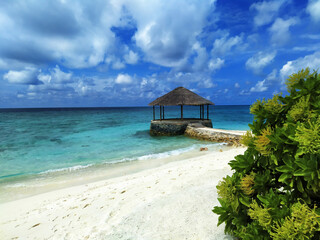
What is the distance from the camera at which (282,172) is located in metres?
1.63

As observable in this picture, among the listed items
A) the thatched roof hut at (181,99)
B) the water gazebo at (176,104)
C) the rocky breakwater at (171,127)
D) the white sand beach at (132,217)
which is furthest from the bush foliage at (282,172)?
the rocky breakwater at (171,127)

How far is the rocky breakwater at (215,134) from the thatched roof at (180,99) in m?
2.71

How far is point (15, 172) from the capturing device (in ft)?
32.1

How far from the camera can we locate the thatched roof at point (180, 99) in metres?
21.1

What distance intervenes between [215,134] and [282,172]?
15.8 m

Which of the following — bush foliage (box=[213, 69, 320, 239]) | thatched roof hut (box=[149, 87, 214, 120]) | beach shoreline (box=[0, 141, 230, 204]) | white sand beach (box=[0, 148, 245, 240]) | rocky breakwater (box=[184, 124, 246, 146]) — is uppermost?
thatched roof hut (box=[149, 87, 214, 120])

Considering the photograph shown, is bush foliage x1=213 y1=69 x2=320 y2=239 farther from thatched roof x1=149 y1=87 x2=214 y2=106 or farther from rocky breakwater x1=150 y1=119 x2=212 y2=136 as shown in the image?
rocky breakwater x1=150 y1=119 x2=212 y2=136

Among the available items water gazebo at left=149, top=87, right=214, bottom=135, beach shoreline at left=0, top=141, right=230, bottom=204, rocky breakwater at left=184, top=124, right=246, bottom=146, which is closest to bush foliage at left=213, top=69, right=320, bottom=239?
beach shoreline at left=0, top=141, right=230, bottom=204

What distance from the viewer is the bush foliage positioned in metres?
1.26

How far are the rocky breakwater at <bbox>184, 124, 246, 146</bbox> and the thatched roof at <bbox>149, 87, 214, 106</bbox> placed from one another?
271 cm

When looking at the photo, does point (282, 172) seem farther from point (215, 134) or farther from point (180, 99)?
point (180, 99)

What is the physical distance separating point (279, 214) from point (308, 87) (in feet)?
3.47

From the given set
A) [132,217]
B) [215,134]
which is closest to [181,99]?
[215,134]

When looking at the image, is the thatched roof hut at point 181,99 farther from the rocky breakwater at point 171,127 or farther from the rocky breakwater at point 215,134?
the rocky breakwater at point 215,134
